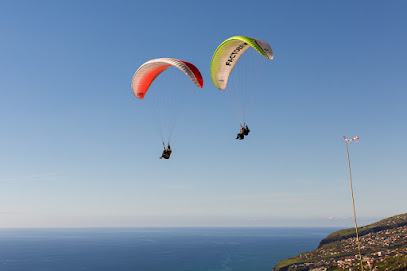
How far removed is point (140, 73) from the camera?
30.5m

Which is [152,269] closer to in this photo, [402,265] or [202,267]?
[202,267]

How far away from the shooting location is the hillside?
114 m

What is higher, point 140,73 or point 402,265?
point 140,73

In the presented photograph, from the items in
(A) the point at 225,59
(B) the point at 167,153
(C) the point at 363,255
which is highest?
(A) the point at 225,59

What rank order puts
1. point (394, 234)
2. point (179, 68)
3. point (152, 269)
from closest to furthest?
point (179, 68) → point (152, 269) → point (394, 234)

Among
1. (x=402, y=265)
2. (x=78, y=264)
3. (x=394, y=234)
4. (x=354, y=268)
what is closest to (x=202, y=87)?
(x=402, y=265)

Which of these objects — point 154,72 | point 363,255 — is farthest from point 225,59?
point 363,255

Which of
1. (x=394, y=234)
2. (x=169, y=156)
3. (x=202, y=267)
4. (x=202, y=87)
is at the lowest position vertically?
(x=202, y=267)

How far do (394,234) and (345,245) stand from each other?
28.1m

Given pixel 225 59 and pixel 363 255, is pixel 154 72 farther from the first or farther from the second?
pixel 363 255

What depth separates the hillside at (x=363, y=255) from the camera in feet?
375

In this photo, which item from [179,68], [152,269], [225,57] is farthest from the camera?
[152,269]

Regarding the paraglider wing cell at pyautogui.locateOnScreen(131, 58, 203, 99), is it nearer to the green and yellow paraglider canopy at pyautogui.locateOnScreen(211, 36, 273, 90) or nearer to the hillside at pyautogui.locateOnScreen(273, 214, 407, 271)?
the green and yellow paraglider canopy at pyautogui.locateOnScreen(211, 36, 273, 90)

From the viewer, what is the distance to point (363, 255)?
14788 cm
